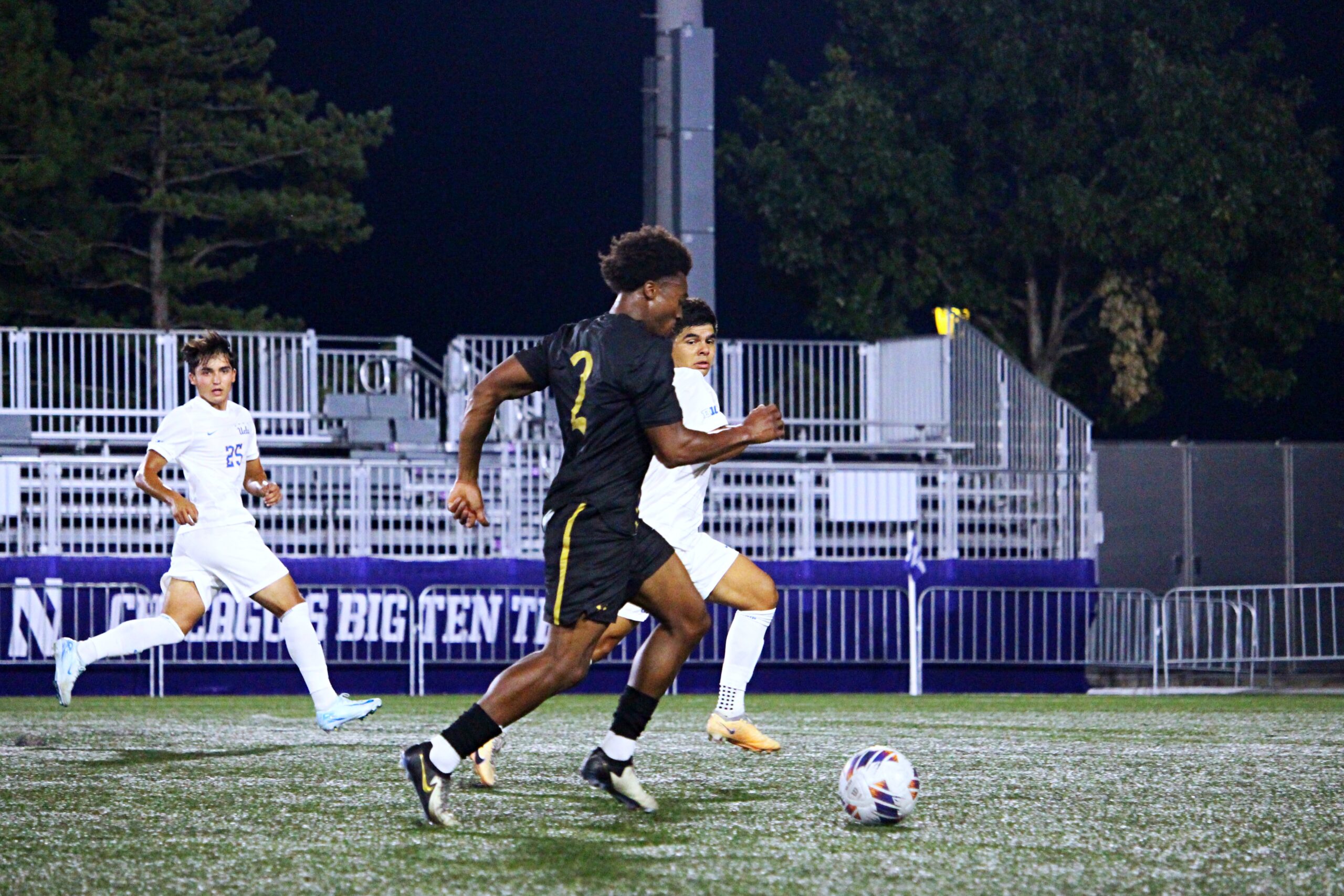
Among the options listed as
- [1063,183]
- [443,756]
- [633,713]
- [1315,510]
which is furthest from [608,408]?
[1063,183]

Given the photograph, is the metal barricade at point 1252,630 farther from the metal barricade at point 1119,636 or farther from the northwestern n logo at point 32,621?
the northwestern n logo at point 32,621

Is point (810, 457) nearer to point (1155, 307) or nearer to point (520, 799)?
point (1155, 307)

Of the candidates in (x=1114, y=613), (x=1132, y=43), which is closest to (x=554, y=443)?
(x=1114, y=613)

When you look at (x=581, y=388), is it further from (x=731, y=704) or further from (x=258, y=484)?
(x=258, y=484)

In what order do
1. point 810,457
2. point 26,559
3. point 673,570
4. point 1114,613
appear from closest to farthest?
1. point 673,570
2. point 26,559
3. point 1114,613
4. point 810,457

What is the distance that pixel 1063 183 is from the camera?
2858cm

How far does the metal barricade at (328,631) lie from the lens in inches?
611

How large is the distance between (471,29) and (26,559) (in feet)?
59.2

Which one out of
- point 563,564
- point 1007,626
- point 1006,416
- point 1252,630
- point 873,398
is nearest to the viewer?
point 563,564

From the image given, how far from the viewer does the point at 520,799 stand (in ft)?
19.9

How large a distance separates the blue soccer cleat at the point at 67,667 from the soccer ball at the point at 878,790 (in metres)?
4.57

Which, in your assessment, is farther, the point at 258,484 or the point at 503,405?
the point at 503,405

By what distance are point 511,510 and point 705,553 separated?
8.99 m

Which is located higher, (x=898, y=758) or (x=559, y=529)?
(x=559, y=529)
